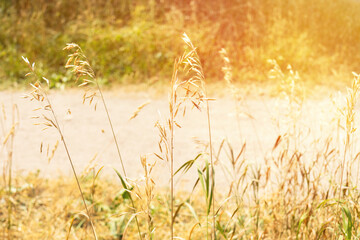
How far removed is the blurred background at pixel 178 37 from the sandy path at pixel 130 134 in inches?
38.3

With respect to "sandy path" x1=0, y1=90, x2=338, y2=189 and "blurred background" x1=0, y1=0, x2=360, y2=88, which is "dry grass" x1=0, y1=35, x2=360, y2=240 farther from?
"blurred background" x1=0, y1=0, x2=360, y2=88

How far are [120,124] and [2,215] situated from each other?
2089 mm

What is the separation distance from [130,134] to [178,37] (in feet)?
8.73

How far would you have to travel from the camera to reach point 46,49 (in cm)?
773

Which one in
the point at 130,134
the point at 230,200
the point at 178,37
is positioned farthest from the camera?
the point at 178,37

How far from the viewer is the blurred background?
706 centimetres

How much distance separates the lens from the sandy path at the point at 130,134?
4.45m

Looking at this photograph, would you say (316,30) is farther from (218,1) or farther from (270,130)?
(270,130)

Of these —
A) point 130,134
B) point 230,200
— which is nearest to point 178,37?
point 130,134

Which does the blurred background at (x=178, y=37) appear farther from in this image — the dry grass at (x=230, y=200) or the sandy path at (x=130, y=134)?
the dry grass at (x=230, y=200)

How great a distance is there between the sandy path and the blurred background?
97 cm

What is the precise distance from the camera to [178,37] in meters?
7.43

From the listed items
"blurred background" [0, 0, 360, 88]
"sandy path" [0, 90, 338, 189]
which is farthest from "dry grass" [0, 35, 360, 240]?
"blurred background" [0, 0, 360, 88]

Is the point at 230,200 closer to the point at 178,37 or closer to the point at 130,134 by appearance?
the point at 130,134
